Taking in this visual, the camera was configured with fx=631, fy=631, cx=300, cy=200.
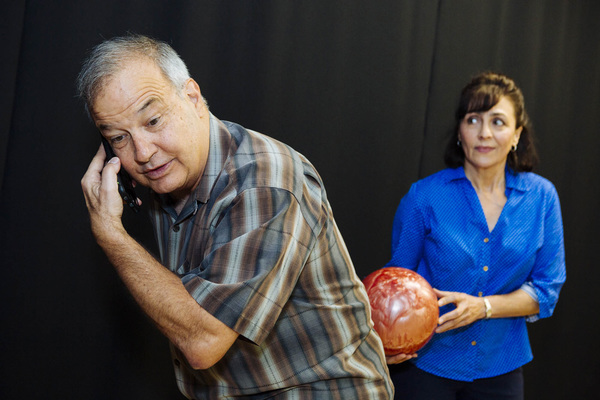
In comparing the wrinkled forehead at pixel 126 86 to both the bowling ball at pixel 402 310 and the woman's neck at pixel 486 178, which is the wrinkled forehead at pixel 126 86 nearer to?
the bowling ball at pixel 402 310

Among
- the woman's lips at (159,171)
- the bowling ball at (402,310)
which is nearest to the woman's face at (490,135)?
the bowling ball at (402,310)

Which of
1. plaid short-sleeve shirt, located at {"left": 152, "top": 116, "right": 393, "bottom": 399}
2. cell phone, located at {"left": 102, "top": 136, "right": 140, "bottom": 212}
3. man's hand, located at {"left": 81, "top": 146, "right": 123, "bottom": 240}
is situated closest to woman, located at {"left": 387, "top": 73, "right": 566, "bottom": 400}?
plaid short-sleeve shirt, located at {"left": 152, "top": 116, "right": 393, "bottom": 399}

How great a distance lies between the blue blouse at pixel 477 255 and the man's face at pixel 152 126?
1.20 meters

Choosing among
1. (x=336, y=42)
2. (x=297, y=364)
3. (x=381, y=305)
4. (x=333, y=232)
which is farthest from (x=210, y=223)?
(x=336, y=42)

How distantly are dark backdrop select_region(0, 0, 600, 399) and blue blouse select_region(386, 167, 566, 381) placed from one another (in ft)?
2.76

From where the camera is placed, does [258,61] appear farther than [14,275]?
Yes

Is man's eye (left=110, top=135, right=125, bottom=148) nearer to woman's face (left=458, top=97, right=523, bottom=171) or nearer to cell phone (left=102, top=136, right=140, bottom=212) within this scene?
cell phone (left=102, top=136, right=140, bottom=212)

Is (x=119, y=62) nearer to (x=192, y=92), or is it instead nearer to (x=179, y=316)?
(x=192, y=92)

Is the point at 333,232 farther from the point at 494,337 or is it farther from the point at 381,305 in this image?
the point at 494,337

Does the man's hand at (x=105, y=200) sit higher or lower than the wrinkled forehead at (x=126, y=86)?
lower

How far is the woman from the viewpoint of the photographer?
2396 mm

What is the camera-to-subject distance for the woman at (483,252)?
94.3 inches

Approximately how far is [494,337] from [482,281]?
227 millimetres

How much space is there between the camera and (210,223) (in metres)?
1.46
